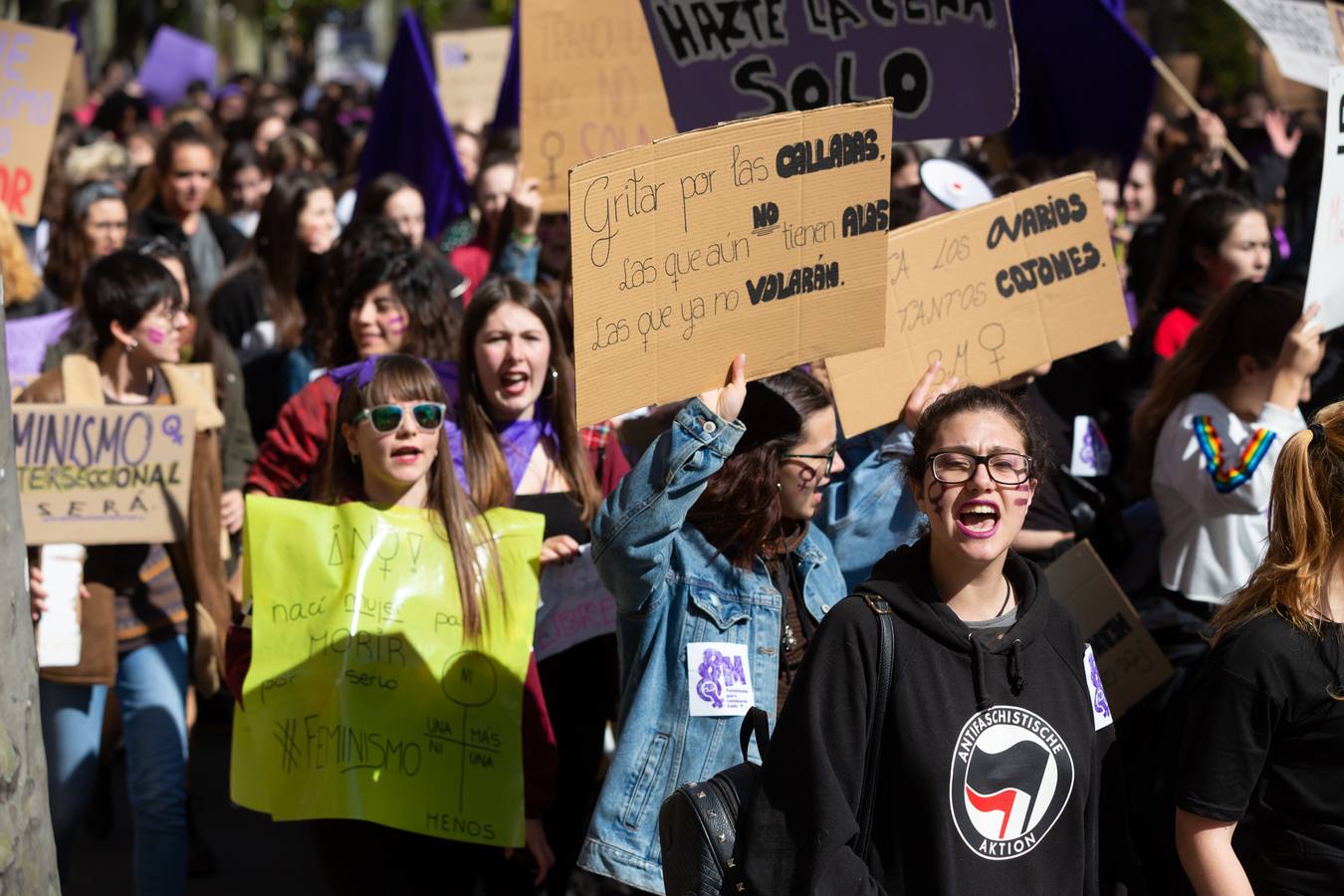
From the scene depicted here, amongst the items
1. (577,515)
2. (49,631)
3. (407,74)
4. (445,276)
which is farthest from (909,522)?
(407,74)

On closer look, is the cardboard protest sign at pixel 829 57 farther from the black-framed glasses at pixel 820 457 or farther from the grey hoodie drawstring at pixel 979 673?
the grey hoodie drawstring at pixel 979 673

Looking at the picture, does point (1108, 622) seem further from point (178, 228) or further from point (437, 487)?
point (178, 228)

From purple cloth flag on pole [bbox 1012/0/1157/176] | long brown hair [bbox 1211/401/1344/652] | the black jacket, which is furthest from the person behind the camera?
purple cloth flag on pole [bbox 1012/0/1157/176]

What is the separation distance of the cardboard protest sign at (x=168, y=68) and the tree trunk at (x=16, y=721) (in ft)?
50.1

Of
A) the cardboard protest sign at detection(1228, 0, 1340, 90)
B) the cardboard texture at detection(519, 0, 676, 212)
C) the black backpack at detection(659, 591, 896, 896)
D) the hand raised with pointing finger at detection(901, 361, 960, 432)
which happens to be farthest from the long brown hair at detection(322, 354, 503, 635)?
the cardboard protest sign at detection(1228, 0, 1340, 90)

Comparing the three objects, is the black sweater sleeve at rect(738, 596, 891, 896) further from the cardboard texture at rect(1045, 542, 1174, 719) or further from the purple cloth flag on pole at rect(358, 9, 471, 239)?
the purple cloth flag on pole at rect(358, 9, 471, 239)

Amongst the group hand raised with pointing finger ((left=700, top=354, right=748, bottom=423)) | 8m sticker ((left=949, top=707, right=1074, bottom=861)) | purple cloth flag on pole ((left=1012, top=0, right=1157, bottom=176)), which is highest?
purple cloth flag on pole ((left=1012, top=0, right=1157, bottom=176))

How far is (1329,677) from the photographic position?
111 inches

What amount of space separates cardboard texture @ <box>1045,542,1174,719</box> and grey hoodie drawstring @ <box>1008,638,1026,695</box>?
4.97 feet

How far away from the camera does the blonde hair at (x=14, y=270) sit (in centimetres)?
→ 634

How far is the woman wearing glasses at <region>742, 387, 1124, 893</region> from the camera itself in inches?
106

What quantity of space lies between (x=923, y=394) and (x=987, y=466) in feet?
3.75

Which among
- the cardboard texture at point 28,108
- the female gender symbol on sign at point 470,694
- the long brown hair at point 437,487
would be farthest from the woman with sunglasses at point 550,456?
the cardboard texture at point 28,108

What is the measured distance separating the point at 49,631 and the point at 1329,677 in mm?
3119
